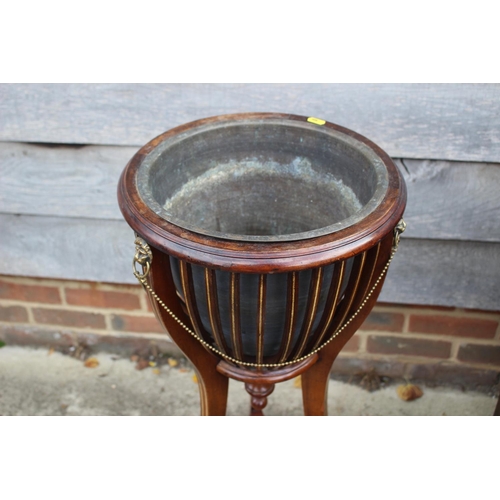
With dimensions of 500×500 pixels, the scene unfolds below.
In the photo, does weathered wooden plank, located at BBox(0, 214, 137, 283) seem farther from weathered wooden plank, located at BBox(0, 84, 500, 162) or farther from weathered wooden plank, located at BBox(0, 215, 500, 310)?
weathered wooden plank, located at BBox(0, 84, 500, 162)

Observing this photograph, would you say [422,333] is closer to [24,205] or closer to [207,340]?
[207,340]

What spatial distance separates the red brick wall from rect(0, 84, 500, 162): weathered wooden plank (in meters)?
0.60

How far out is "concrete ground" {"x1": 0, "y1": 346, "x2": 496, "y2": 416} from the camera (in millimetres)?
2006

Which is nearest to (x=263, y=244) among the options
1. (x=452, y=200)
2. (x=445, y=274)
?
(x=452, y=200)

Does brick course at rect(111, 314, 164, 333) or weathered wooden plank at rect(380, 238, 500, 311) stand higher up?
weathered wooden plank at rect(380, 238, 500, 311)

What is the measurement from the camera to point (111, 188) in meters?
1.81

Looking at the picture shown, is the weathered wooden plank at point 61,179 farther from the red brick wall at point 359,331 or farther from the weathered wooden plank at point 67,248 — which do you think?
the red brick wall at point 359,331

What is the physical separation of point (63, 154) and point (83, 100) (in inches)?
8.0

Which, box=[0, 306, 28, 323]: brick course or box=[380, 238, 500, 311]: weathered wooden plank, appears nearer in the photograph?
box=[380, 238, 500, 311]: weathered wooden plank

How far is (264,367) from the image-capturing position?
4.43 ft

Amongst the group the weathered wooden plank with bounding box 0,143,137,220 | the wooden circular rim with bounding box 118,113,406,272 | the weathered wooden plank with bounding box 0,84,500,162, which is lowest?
the weathered wooden plank with bounding box 0,143,137,220

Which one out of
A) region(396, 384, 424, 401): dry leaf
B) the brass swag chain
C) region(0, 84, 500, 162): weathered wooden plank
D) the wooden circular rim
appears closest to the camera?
the wooden circular rim

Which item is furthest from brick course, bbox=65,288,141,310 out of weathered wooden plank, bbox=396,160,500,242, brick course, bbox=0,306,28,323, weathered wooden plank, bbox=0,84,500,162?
weathered wooden plank, bbox=396,160,500,242

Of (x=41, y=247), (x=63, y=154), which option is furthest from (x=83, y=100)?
(x=41, y=247)
